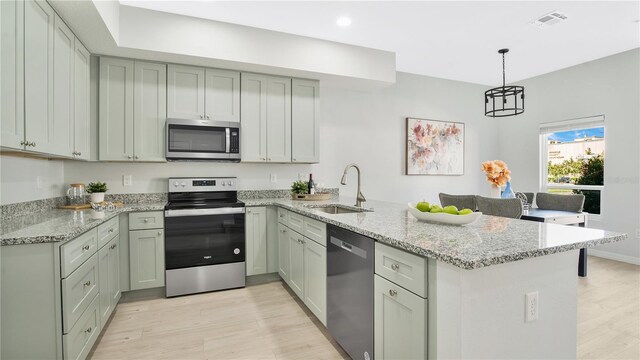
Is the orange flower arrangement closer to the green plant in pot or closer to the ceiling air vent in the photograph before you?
the ceiling air vent

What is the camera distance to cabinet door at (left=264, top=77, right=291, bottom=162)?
3598 millimetres

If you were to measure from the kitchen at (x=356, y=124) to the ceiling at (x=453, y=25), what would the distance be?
0.43ft

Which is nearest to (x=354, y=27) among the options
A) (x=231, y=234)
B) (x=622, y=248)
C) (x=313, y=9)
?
(x=313, y=9)

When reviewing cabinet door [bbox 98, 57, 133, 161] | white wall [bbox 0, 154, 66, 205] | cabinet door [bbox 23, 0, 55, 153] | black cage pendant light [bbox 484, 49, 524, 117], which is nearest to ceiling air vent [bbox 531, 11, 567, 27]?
black cage pendant light [bbox 484, 49, 524, 117]

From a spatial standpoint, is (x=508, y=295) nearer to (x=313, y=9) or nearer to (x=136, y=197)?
(x=313, y=9)

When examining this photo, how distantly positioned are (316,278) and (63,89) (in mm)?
2317

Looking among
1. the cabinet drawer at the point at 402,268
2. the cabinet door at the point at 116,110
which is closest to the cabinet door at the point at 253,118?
the cabinet door at the point at 116,110

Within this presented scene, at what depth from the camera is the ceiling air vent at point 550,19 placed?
3148 millimetres

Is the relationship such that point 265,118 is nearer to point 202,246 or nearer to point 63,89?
point 202,246

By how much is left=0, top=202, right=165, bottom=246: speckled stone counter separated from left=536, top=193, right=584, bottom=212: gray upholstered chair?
14.9ft

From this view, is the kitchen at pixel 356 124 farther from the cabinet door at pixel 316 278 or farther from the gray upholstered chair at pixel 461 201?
the gray upholstered chair at pixel 461 201

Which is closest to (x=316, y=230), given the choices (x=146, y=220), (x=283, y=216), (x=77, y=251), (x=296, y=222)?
(x=296, y=222)

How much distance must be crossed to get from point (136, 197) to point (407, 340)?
309 cm

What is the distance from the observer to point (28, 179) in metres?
2.41
